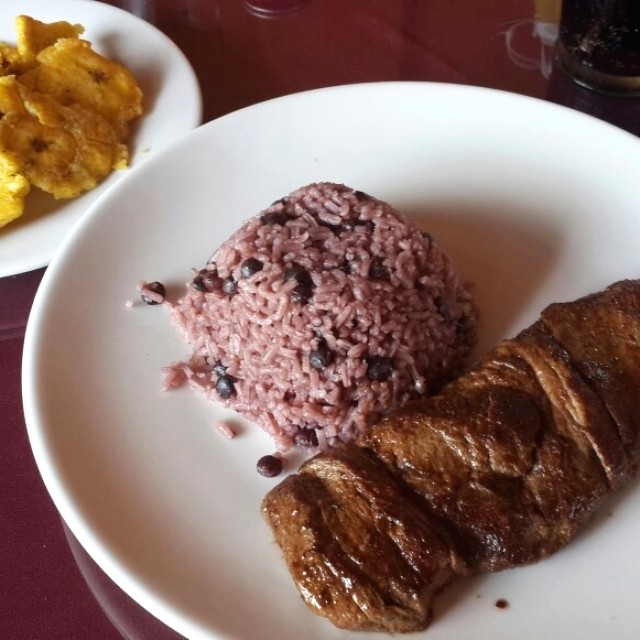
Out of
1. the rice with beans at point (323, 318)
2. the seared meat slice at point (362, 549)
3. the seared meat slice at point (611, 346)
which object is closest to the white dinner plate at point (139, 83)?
the rice with beans at point (323, 318)

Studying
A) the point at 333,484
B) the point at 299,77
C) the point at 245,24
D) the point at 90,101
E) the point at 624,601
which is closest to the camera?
the point at 624,601

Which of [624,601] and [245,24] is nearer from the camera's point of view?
[624,601]

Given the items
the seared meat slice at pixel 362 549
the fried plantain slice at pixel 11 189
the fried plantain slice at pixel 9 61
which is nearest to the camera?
the seared meat slice at pixel 362 549

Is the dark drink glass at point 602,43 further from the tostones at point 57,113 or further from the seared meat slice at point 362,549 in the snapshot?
the seared meat slice at point 362,549

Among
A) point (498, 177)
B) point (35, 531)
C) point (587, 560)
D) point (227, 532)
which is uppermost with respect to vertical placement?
point (498, 177)

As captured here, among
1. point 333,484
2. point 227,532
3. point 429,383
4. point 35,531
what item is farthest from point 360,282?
point 35,531

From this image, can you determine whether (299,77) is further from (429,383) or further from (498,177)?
(429,383)

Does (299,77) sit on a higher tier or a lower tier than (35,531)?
higher
